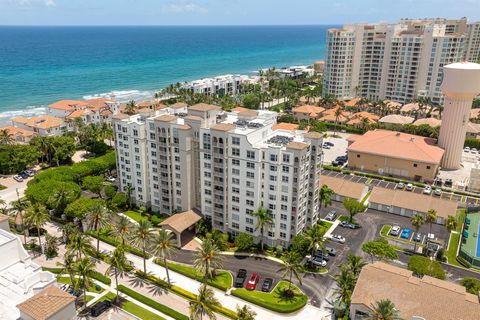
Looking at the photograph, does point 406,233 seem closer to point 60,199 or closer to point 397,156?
point 397,156

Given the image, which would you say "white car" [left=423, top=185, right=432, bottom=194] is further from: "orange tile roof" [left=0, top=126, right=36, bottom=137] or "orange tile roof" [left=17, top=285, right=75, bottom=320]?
"orange tile roof" [left=0, top=126, right=36, bottom=137]

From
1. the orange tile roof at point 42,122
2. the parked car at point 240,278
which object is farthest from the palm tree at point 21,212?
the orange tile roof at point 42,122

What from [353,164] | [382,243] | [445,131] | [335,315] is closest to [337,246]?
[382,243]

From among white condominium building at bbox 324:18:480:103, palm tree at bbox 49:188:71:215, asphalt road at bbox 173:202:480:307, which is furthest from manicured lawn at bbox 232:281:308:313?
white condominium building at bbox 324:18:480:103

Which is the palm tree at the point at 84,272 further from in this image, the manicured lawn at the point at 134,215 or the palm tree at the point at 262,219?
the palm tree at the point at 262,219

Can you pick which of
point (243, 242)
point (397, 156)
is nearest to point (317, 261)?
point (243, 242)

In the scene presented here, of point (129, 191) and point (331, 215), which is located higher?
point (129, 191)

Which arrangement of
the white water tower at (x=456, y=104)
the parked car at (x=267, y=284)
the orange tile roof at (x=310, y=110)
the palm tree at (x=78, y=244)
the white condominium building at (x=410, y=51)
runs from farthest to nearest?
the white condominium building at (x=410, y=51) < the orange tile roof at (x=310, y=110) < the white water tower at (x=456, y=104) < the parked car at (x=267, y=284) < the palm tree at (x=78, y=244)
